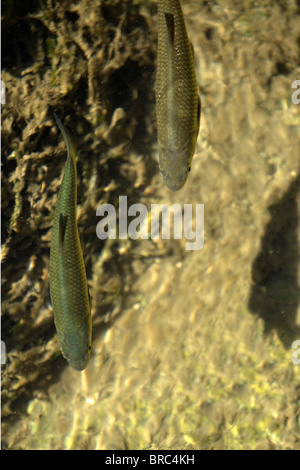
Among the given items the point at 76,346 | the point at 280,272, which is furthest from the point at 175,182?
the point at 280,272

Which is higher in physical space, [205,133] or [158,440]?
[205,133]

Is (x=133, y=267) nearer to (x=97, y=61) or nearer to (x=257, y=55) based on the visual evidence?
(x=97, y=61)

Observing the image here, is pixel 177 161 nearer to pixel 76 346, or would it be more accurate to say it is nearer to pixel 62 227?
pixel 62 227

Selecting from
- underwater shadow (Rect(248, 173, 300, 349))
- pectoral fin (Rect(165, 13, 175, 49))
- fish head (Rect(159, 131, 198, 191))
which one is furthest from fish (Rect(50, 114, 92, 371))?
underwater shadow (Rect(248, 173, 300, 349))

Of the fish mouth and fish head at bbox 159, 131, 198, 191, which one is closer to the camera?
fish head at bbox 159, 131, 198, 191

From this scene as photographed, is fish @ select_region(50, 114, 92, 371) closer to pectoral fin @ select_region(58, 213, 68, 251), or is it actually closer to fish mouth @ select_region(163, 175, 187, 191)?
pectoral fin @ select_region(58, 213, 68, 251)

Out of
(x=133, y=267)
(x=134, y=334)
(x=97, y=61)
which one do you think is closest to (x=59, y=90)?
(x=97, y=61)
